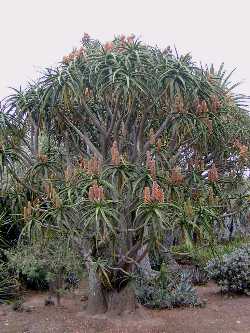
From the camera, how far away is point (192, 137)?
8180 millimetres

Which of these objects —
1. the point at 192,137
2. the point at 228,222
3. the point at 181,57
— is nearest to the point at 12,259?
the point at 192,137

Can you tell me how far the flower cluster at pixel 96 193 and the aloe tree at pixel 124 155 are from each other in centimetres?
1

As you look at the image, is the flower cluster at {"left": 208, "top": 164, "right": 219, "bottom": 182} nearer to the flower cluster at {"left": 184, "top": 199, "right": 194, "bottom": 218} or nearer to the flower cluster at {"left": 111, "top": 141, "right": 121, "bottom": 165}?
the flower cluster at {"left": 184, "top": 199, "right": 194, "bottom": 218}

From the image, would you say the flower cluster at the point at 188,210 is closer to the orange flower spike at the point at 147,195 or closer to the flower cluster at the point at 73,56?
the orange flower spike at the point at 147,195

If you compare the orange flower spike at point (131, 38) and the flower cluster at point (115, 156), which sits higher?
the orange flower spike at point (131, 38)

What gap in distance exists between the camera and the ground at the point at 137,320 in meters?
7.74

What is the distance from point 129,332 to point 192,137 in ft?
11.3

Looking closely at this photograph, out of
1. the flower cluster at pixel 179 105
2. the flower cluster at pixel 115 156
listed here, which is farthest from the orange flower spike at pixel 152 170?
the flower cluster at pixel 179 105

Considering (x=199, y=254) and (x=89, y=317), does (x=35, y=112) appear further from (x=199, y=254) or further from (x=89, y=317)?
(x=199, y=254)

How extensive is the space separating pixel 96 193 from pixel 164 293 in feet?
11.8

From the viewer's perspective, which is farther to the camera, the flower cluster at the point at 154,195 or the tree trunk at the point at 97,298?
the tree trunk at the point at 97,298

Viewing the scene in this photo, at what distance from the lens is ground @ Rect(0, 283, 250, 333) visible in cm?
774

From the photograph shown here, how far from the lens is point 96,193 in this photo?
6.55 meters

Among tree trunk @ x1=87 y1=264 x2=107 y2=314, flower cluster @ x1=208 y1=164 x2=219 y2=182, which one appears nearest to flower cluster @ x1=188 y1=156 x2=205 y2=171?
flower cluster @ x1=208 y1=164 x2=219 y2=182
